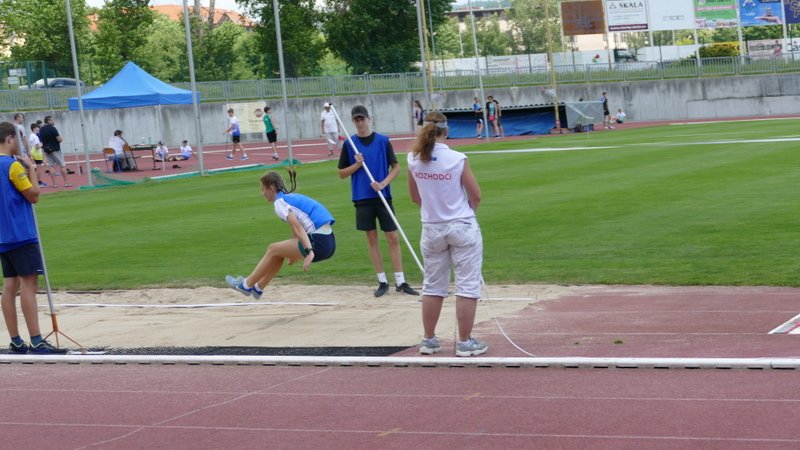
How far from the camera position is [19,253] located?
10930mm

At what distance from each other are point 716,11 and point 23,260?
7143 cm

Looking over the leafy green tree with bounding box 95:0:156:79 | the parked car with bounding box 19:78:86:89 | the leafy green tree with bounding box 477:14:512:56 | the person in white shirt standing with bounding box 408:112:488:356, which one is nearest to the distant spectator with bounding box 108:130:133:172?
the parked car with bounding box 19:78:86:89

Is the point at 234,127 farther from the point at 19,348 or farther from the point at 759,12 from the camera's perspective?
the point at 759,12

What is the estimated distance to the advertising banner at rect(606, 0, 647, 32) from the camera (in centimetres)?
7625

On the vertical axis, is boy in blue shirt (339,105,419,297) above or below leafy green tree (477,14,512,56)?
below

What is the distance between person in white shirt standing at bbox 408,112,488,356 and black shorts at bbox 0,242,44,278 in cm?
377

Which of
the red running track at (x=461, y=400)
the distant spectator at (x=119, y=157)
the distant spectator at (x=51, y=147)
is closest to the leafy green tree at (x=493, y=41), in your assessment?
the distant spectator at (x=119, y=157)

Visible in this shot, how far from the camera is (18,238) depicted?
10836 mm

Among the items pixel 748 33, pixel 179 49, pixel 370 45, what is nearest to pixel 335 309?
pixel 370 45

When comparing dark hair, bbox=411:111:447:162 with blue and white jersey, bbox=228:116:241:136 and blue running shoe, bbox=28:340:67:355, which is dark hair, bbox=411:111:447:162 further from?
blue and white jersey, bbox=228:116:241:136

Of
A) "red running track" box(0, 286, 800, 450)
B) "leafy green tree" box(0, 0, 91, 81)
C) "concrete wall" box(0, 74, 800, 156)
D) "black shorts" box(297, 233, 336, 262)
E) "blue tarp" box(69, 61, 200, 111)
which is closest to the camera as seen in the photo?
"red running track" box(0, 286, 800, 450)

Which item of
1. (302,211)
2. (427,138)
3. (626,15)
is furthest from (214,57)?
(427,138)

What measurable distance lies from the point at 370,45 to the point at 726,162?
50.1 m

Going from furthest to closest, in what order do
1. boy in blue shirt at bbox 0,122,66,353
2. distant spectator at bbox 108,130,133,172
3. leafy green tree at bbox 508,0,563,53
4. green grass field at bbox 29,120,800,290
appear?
1. leafy green tree at bbox 508,0,563,53
2. distant spectator at bbox 108,130,133,172
3. green grass field at bbox 29,120,800,290
4. boy in blue shirt at bbox 0,122,66,353
